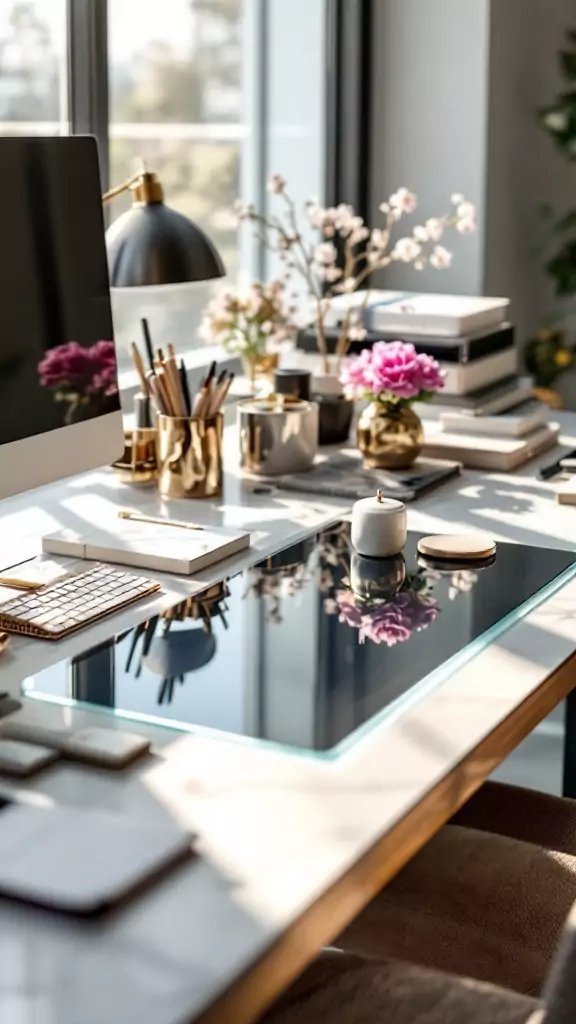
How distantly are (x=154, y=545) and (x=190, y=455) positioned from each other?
0.98ft

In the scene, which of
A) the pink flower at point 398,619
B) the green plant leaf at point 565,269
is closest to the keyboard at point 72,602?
the pink flower at point 398,619

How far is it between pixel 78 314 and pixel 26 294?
0.30 feet

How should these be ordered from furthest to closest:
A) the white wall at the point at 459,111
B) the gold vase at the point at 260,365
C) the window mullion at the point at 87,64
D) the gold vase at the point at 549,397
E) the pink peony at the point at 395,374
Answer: the gold vase at the point at 549,397
the white wall at the point at 459,111
the gold vase at the point at 260,365
the window mullion at the point at 87,64
the pink peony at the point at 395,374

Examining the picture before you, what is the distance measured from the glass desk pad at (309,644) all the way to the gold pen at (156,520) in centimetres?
11

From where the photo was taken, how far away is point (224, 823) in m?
0.97

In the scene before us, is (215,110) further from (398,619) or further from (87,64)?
(398,619)

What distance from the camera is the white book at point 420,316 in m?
2.27

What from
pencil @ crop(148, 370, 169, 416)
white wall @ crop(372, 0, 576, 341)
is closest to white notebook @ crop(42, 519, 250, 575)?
pencil @ crop(148, 370, 169, 416)

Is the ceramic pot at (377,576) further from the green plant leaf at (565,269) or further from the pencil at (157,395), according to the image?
the green plant leaf at (565,269)

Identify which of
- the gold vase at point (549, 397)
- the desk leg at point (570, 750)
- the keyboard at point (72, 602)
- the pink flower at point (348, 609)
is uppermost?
the keyboard at point (72, 602)

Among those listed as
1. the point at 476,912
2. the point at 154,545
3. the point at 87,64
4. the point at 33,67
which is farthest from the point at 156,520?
the point at 33,67

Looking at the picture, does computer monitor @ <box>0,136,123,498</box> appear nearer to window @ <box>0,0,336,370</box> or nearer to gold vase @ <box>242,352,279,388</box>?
gold vase @ <box>242,352,279,388</box>

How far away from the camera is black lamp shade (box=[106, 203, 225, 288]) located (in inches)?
73.4

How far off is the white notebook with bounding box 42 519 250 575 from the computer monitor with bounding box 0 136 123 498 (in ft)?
0.25
